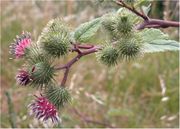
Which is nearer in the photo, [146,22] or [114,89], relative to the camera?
[146,22]

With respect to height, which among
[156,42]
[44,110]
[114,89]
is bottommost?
[114,89]

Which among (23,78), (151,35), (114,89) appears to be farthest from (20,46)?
(114,89)

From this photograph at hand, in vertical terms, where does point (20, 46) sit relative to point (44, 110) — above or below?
above

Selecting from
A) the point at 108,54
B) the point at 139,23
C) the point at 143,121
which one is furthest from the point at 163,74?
the point at 108,54

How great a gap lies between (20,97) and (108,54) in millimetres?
2316

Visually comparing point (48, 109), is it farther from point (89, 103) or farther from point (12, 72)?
point (12, 72)

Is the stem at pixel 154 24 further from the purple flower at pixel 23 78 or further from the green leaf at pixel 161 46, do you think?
the purple flower at pixel 23 78

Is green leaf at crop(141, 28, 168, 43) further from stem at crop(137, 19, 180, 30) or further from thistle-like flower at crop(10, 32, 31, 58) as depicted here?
thistle-like flower at crop(10, 32, 31, 58)

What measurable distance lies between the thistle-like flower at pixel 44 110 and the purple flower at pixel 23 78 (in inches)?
2.7

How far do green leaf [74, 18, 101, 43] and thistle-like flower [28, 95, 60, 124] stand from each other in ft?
0.83

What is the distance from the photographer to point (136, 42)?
144 centimetres

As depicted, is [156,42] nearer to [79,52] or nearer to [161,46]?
[161,46]

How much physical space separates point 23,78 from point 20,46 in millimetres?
141

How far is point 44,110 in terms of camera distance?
146 cm
